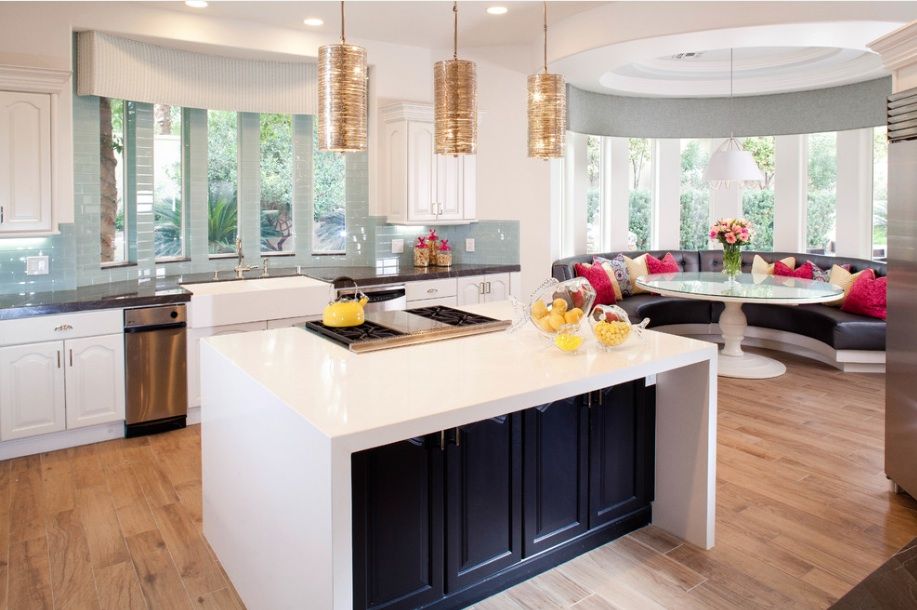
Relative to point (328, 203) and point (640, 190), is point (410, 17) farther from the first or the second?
point (640, 190)

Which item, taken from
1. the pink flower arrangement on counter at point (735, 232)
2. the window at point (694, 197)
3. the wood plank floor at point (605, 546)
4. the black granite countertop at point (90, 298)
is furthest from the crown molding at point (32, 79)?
the window at point (694, 197)

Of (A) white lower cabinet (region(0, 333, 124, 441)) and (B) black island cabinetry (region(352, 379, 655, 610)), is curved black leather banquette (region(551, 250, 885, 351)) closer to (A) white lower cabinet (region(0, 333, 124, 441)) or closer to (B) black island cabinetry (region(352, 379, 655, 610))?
(B) black island cabinetry (region(352, 379, 655, 610))

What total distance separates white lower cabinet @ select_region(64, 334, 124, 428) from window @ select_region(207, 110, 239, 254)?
151cm

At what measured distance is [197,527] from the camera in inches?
123

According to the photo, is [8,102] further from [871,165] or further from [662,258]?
[871,165]

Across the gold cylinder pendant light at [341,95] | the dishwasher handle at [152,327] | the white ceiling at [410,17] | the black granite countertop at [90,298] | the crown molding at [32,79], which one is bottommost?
the dishwasher handle at [152,327]

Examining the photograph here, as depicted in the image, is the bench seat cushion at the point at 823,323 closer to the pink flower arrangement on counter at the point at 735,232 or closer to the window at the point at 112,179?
the pink flower arrangement on counter at the point at 735,232

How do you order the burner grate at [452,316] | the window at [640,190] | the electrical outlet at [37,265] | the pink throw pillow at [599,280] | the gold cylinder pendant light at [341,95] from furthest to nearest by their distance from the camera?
the window at [640,190]
the pink throw pillow at [599,280]
the electrical outlet at [37,265]
the burner grate at [452,316]
the gold cylinder pendant light at [341,95]

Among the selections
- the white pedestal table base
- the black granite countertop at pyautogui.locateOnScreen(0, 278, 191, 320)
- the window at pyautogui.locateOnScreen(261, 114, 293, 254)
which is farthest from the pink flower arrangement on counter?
the black granite countertop at pyautogui.locateOnScreen(0, 278, 191, 320)

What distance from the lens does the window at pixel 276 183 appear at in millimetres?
5609

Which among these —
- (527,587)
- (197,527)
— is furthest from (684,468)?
(197,527)

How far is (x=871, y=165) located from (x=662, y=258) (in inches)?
84.8

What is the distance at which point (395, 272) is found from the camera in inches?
218

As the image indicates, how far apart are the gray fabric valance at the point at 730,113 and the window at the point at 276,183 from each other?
2.74 m
